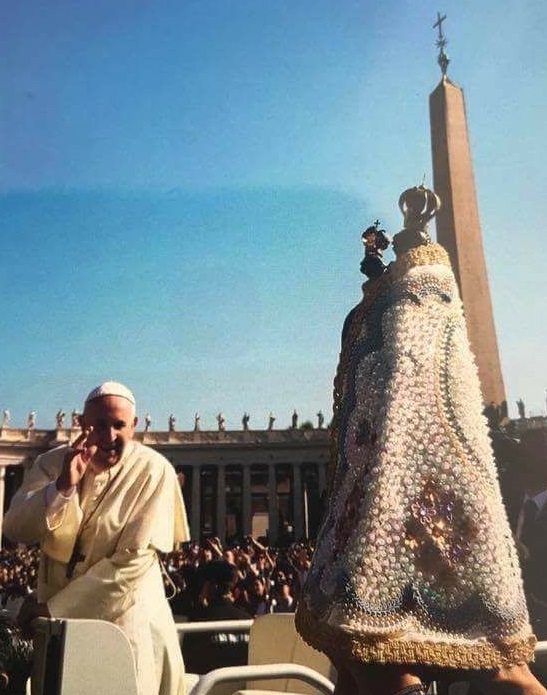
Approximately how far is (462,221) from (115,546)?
8334mm

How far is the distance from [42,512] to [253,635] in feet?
4.66

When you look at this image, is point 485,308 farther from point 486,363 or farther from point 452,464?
point 452,464

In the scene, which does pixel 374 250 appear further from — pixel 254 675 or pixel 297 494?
pixel 297 494

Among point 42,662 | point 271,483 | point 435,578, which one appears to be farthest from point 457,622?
point 271,483

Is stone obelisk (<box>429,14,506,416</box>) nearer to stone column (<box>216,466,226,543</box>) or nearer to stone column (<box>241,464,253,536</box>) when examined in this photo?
stone column (<box>241,464,253,536</box>)

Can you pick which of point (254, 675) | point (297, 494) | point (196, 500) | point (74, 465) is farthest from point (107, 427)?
point (196, 500)

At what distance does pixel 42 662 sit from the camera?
2475 millimetres

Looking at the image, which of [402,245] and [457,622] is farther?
[402,245]

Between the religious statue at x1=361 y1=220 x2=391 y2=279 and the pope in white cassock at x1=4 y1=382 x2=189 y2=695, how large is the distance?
4.13 ft

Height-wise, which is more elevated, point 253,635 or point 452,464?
point 452,464

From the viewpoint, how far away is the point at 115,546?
10.2 ft

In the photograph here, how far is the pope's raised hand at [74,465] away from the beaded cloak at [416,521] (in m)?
1.14

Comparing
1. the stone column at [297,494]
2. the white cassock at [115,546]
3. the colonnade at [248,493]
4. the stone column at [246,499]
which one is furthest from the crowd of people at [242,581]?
the stone column at [246,499]

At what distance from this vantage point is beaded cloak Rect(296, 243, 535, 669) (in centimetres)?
211
